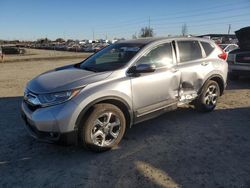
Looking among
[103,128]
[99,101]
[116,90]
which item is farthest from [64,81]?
[103,128]

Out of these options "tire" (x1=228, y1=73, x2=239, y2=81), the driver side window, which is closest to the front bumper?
the driver side window

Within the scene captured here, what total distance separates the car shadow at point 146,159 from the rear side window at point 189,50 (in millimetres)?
1309

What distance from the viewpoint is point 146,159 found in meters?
3.95

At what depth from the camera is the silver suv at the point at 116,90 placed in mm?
3795

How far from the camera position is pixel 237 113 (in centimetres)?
602

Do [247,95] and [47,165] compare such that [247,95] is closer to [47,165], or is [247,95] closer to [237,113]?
[237,113]

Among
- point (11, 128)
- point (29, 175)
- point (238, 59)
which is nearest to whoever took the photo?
point (29, 175)

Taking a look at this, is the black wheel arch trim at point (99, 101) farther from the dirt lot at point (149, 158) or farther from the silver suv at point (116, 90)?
the dirt lot at point (149, 158)

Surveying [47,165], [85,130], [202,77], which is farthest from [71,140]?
[202,77]

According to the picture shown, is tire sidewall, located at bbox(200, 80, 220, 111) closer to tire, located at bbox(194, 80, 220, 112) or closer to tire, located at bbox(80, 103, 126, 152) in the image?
tire, located at bbox(194, 80, 220, 112)

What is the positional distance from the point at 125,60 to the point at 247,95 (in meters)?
4.66

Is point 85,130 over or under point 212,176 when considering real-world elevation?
over

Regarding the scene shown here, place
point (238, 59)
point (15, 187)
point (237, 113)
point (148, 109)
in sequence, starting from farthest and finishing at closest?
point (238, 59) → point (237, 113) → point (148, 109) → point (15, 187)

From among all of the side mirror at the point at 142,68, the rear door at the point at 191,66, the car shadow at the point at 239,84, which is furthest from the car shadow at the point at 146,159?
the car shadow at the point at 239,84
